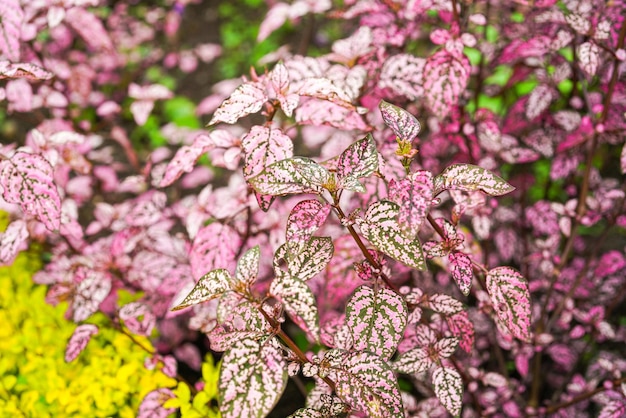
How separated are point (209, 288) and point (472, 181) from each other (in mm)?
581

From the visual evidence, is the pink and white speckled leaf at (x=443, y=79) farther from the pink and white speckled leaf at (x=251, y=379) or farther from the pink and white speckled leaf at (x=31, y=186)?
the pink and white speckled leaf at (x=31, y=186)

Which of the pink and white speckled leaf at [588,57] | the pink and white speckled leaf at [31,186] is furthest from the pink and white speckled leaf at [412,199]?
the pink and white speckled leaf at [31,186]

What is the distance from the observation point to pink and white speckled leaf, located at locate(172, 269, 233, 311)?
3.59ft

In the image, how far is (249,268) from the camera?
3.78ft

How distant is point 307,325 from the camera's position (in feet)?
3.26

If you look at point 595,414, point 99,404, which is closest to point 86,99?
point 99,404

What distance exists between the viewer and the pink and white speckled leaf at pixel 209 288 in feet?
3.59

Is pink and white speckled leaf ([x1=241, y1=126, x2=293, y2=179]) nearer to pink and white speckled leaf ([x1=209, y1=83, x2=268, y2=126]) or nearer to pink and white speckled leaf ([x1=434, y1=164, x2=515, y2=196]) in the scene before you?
pink and white speckled leaf ([x1=209, y1=83, x2=268, y2=126])

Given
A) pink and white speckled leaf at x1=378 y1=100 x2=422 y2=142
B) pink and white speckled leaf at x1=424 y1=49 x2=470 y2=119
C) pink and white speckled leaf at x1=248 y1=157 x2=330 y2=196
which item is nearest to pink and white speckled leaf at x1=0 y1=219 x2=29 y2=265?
pink and white speckled leaf at x1=248 y1=157 x2=330 y2=196

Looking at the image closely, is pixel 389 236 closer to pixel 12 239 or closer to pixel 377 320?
pixel 377 320

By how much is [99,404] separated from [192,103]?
8.39 feet

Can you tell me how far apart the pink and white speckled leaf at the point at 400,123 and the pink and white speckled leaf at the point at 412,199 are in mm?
98

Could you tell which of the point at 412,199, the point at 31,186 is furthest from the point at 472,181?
the point at 31,186

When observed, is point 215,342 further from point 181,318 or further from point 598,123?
point 598,123
